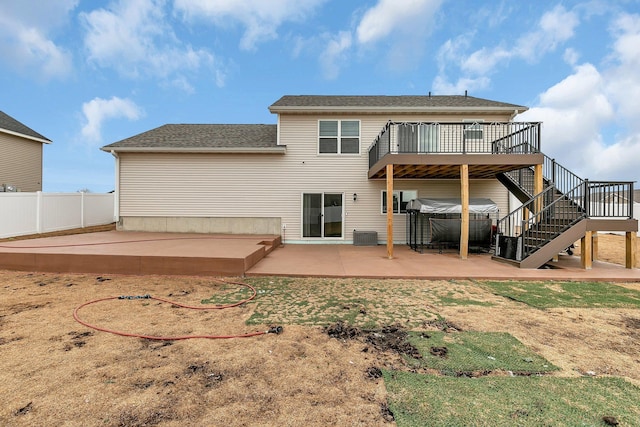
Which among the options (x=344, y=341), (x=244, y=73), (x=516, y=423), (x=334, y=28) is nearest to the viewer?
(x=516, y=423)

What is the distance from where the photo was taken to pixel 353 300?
15.9ft

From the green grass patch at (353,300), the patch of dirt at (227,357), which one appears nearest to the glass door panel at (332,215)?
the green grass patch at (353,300)

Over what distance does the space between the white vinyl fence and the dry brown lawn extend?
7.88 meters

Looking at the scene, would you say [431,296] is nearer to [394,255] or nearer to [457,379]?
[457,379]

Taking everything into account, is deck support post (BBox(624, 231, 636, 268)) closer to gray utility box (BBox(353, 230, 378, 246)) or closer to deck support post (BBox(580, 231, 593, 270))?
deck support post (BBox(580, 231, 593, 270))

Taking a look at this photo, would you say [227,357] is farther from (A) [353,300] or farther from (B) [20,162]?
(B) [20,162]

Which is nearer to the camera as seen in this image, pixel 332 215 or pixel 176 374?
pixel 176 374

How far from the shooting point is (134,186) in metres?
11.6

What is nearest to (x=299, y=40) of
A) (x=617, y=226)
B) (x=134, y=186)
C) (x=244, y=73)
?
(x=244, y=73)

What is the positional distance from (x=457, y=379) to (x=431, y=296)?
8.94ft

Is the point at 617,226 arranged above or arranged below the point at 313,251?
above

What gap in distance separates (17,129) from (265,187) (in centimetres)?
1497

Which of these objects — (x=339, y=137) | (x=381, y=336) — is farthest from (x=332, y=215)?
(x=381, y=336)

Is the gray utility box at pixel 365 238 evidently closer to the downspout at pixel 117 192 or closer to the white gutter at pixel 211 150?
the white gutter at pixel 211 150
